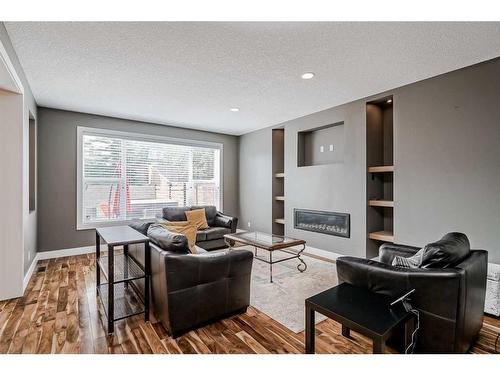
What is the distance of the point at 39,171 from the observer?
166 inches

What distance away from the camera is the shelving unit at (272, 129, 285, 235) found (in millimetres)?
5613

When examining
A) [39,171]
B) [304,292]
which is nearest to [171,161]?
[39,171]

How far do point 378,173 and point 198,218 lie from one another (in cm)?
326

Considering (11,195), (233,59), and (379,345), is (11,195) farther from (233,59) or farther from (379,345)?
(379,345)

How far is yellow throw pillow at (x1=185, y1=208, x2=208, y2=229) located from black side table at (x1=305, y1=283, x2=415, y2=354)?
11.2ft

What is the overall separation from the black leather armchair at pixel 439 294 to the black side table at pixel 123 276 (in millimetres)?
1816

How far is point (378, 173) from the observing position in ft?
13.2

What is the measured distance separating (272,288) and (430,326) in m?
1.70

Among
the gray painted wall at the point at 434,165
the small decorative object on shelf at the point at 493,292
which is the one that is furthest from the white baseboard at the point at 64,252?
the small decorative object on shelf at the point at 493,292

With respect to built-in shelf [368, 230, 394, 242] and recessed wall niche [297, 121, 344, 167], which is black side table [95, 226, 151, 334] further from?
recessed wall niche [297, 121, 344, 167]

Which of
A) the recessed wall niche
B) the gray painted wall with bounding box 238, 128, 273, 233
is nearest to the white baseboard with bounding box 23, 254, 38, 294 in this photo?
the gray painted wall with bounding box 238, 128, 273, 233

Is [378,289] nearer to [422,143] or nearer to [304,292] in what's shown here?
[304,292]

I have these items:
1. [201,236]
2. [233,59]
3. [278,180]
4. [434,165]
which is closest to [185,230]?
[201,236]
